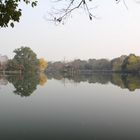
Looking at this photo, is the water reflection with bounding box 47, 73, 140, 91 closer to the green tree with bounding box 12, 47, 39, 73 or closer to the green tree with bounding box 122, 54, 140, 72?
the green tree with bounding box 122, 54, 140, 72

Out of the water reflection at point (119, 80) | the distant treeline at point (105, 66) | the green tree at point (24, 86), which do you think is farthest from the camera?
the distant treeline at point (105, 66)

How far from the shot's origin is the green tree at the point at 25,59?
232 ft

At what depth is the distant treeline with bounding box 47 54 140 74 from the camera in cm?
7094

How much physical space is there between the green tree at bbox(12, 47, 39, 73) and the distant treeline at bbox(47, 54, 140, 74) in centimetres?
2030

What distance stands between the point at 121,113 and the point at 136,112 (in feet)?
2.52

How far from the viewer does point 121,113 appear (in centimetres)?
1343

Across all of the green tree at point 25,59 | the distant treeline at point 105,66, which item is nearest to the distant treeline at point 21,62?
the green tree at point 25,59

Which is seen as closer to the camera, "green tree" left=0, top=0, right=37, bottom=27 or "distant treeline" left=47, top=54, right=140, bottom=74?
"green tree" left=0, top=0, right=37, bottom=27

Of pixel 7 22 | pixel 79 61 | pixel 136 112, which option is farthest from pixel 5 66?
pixel 7 22

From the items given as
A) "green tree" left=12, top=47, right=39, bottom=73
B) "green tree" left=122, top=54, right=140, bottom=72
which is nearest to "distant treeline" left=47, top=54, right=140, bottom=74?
"green tree" left=122, top=54, right=140, bottom=72

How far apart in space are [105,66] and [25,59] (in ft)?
123

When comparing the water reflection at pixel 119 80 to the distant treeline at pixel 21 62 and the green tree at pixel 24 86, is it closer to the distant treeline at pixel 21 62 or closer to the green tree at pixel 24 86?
the green tree at pixel 24 86

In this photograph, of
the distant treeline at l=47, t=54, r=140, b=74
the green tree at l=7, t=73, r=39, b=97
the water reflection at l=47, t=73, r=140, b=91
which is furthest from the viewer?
the distant treeline at l=47, t=54, r=140, b=74

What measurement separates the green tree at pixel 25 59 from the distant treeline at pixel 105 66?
20.3 m
